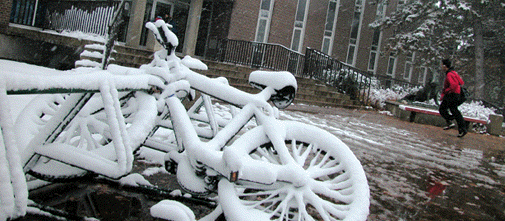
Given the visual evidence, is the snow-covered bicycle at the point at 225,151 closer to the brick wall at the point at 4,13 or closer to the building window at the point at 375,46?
the brick wall at the point at 4,13

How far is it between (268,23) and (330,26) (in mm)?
4808

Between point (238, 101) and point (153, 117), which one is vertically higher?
point (238, 101)

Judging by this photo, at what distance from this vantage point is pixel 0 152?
1.51 meters

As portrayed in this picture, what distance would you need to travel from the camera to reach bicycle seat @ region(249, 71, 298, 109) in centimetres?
231

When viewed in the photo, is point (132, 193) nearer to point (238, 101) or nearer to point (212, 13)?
point (238, 101)

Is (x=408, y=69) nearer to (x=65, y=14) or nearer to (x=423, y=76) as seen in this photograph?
(x=423, y=76)

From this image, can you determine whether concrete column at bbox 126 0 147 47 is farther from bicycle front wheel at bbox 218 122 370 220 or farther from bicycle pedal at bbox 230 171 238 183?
bicycle pedal at bbox 230 171 238 183

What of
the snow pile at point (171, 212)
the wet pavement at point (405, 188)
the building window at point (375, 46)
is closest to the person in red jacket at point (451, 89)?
the wet pavement at point (405, 188)

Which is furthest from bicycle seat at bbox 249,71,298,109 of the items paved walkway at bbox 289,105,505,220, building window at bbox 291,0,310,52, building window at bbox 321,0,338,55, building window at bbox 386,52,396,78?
building window at bbox 386,52,396,78

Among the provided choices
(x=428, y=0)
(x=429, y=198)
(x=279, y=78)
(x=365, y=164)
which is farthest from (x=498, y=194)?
(x=428, y=0)

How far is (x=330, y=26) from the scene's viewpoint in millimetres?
21609

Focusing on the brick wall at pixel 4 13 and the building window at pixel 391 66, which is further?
the building window at pixel 391 66

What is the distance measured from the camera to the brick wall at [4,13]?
1288cm

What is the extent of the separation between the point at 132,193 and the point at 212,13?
54.2 ft
